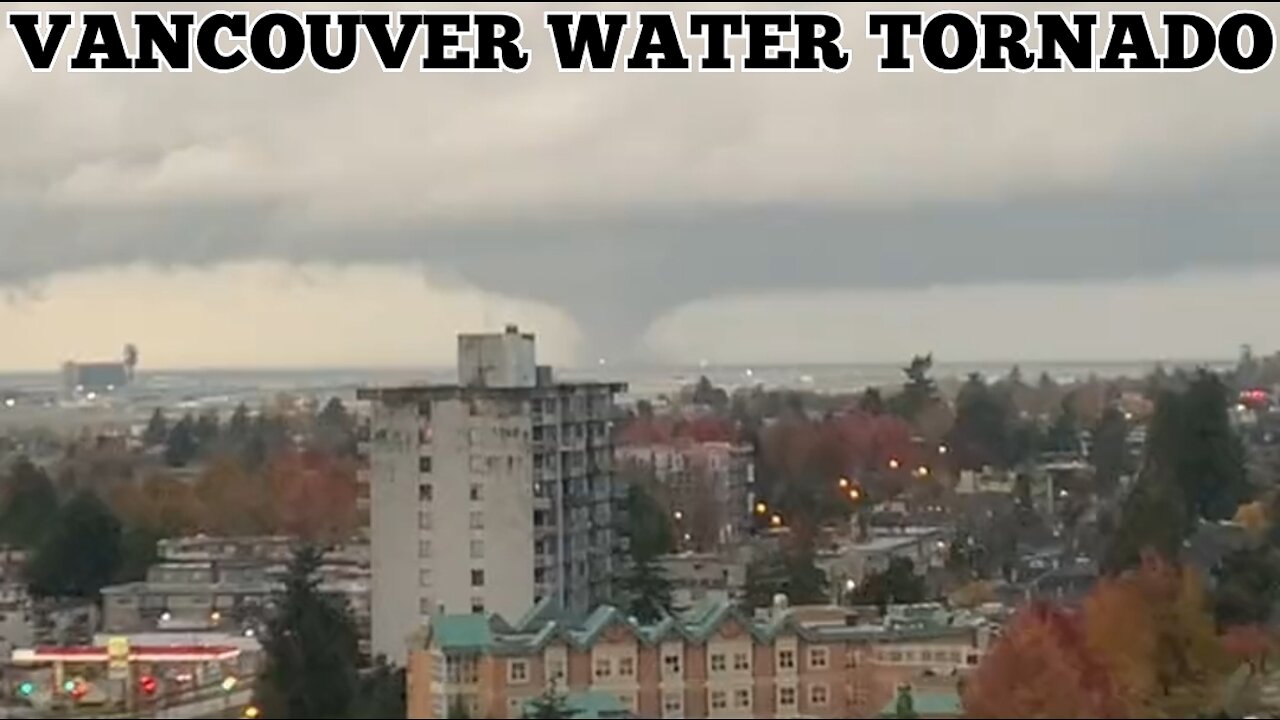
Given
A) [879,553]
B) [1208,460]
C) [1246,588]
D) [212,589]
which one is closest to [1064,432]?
[1208,460]

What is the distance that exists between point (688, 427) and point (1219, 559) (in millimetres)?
11825

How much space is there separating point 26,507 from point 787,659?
9187 mm

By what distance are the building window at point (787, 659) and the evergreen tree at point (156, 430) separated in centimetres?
1862

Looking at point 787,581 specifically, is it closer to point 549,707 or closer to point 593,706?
point 593,706

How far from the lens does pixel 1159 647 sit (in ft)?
28.0

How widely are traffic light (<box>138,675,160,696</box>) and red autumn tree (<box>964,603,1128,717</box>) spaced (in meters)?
3.25

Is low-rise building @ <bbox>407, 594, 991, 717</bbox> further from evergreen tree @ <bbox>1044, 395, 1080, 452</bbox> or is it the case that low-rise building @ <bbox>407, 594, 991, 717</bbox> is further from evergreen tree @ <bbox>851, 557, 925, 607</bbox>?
evergreen tree @ <bbox>1044, 395, 1080, 452</bbox>

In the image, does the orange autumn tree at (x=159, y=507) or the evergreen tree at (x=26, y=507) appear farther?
the orange autumn tree at (x=159, y=507)

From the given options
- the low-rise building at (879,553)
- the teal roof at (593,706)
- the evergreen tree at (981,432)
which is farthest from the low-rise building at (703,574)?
the evergreen tree at (981,432)

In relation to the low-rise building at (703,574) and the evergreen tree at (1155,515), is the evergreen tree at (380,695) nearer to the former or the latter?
the low-rise building at (703,574)

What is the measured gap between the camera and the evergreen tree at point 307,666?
310 inches

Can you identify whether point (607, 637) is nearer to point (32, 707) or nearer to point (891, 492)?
→ point (32, 707)

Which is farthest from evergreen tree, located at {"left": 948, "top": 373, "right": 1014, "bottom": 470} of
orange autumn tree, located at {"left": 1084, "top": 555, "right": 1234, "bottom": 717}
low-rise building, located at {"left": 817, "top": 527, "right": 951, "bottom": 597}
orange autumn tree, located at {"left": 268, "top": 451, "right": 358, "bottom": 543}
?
orange autumn tree, located at {"left": 1084, "top": 555, "right": 1234, "bottom": 717}

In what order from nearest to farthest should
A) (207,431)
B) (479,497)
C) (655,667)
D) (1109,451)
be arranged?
1. (655,667)
2. (479,497)
3. (1109,451)
4. (207,431)
